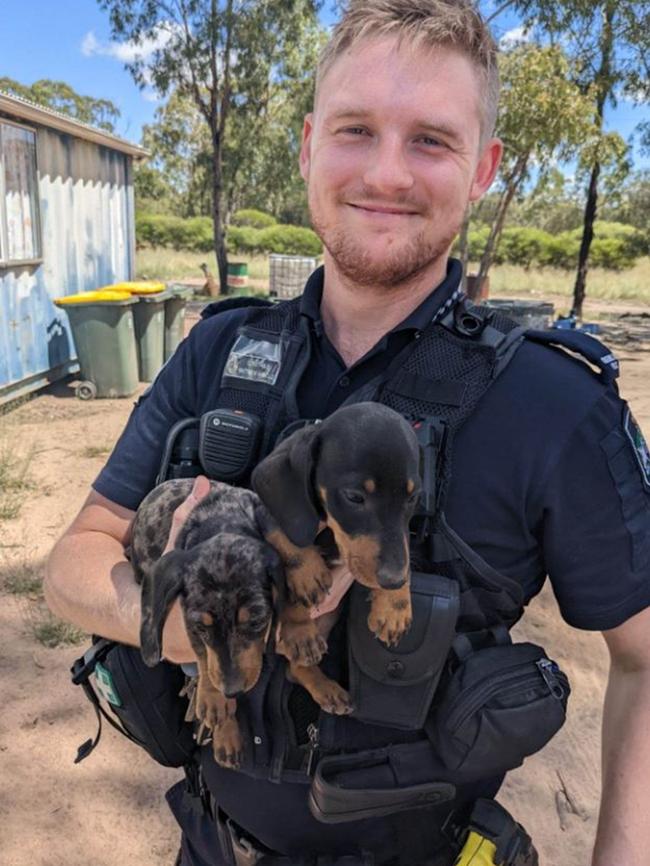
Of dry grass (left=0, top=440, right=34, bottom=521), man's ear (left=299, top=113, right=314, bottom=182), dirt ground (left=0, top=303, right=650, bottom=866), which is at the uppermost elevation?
man's ear (left=299, top=113, right=314, bottom=182)

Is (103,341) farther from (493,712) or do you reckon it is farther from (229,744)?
(493,712)

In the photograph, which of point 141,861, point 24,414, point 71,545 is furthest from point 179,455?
point 24,414

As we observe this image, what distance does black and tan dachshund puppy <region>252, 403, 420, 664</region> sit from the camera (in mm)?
1370

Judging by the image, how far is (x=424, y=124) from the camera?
5.76 ft

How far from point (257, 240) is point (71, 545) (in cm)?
4370

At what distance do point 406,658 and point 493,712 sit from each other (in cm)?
23

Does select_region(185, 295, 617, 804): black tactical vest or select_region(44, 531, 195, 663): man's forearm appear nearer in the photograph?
select_region(185, 295, 617, 804): black tactical vest

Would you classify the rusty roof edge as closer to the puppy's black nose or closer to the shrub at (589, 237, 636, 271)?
the puppy's black nose

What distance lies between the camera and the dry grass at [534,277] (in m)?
29.5

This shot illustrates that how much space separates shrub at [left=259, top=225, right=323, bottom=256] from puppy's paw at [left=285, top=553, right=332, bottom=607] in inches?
1694

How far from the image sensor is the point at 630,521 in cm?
162

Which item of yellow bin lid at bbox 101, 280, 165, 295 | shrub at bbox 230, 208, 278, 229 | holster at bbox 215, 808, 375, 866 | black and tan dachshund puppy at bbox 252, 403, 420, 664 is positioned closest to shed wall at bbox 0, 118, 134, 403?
yellow bin lid at bbox 101, 280, 165, 295

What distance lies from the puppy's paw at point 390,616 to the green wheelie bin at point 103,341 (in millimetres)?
8972

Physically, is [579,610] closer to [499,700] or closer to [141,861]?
[499,700]
